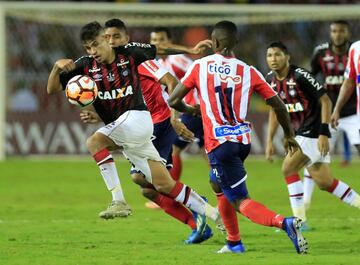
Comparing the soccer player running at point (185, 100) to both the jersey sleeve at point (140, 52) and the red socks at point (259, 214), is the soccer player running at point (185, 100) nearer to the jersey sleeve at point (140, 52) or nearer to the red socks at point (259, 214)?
the jersey sleeve at point (140, 52)

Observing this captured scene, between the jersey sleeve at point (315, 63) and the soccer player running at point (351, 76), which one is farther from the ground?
the soccer player running at point (351, 76)

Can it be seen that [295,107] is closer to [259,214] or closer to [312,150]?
[312,150]

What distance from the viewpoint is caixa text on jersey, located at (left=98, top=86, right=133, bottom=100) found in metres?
9.78

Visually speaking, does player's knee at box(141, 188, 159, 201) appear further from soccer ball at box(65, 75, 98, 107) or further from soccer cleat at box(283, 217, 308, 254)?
soccer cleat at box(283, 217, 308, 254)

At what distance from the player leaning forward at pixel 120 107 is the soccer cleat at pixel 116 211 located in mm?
382

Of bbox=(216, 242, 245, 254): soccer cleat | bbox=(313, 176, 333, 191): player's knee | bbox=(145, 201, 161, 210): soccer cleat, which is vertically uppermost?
bbox=(216, 242, 245, 254): soccer cleat

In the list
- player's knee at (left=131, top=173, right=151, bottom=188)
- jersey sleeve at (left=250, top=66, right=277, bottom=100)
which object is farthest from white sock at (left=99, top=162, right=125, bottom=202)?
jersey sleeve at (left=250, top=66, right=277, bottom=100)

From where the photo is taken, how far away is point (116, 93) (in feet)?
32.2

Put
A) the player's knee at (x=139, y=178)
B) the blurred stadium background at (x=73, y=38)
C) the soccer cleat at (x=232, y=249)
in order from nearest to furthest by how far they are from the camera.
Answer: the soccer cleat at (x=232, y=249), the player's knee at (x=139, y=178), the blurred stadium background at (x=73, y=38)

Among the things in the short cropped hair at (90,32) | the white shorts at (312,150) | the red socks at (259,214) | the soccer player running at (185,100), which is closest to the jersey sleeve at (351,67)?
the white shorts at (312,150)

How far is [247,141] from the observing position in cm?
910

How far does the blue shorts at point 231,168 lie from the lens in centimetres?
901

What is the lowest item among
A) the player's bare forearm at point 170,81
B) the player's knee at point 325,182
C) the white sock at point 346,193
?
the white sock at point 346,193

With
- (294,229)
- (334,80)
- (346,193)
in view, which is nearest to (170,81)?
(294,229)
